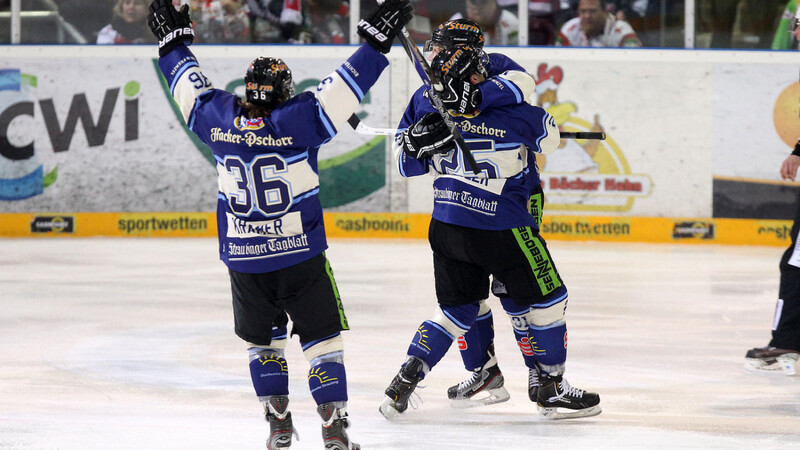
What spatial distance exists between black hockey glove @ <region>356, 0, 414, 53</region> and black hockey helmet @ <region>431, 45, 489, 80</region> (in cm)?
38

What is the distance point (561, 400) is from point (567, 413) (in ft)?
0.22

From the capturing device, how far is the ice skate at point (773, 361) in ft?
14.2

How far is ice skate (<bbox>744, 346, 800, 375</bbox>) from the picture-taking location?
4316mm

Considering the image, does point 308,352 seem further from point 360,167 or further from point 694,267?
point 360,167

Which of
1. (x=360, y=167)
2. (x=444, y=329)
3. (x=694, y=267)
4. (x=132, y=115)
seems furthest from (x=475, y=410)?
(x=132, y=115)

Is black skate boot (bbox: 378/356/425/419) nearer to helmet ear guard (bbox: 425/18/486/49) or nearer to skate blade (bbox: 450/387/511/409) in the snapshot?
skate blade (bbox: 450/387/511/409)

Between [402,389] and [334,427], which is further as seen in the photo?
[402,389]

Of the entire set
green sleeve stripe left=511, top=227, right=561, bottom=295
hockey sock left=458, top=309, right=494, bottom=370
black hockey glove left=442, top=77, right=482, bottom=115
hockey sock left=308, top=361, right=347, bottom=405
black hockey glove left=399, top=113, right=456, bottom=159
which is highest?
black hockey glove left=442, top=77, right=482, bottom=115

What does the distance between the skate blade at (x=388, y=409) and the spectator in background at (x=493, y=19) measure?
591 centimetres

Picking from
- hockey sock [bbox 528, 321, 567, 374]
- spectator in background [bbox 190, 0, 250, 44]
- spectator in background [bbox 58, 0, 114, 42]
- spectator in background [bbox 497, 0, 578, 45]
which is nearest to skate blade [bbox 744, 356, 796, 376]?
hockey sock [bbox 528, 321, 567, 374]

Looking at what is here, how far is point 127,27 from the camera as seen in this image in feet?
30.1

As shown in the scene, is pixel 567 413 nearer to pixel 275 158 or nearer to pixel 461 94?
pixel 461 94

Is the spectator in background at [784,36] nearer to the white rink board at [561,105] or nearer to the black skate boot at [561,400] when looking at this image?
the white rink board at [561,105]

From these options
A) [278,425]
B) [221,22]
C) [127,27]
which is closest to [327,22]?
[221,22]
